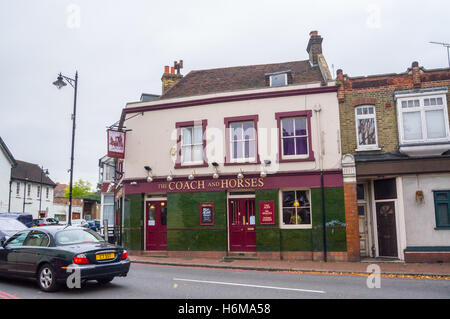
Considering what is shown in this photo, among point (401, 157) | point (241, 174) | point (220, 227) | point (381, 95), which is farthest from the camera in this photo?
point (220, 227)

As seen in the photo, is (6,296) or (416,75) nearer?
(6,296)

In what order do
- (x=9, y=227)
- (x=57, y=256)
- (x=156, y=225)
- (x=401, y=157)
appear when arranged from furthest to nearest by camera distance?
(x=156, y=225)
(x=401, y=157)
(x=9, y=227)
(x=57, y=256)

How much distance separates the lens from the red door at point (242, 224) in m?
16.4

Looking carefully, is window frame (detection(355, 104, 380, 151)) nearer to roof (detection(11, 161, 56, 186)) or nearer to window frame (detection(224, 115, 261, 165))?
window frame (detection(224, 115, 261, 165))

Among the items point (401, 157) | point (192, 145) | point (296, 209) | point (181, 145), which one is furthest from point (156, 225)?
point (401, 157)

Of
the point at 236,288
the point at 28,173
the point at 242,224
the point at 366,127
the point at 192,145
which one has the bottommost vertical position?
the point at 236,288

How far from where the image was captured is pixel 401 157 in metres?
14.9

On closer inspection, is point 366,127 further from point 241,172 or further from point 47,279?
point 47,279

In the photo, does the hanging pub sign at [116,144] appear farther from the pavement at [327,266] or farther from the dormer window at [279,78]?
the dormer window at [279,78]

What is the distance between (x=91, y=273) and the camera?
26.7ft

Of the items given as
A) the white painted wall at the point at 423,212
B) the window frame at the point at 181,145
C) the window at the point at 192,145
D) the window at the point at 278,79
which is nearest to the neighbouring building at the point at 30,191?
the window frame at the point at 181,145

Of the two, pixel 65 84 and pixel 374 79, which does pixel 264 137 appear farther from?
pixel 65 84

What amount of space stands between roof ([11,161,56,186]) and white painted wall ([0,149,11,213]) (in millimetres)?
2237

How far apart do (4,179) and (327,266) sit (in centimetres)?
3787
